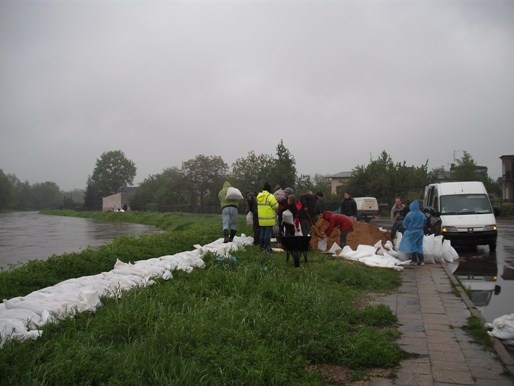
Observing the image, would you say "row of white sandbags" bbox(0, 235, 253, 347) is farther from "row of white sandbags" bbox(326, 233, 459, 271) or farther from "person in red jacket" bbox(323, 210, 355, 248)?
"person in red jacket" bbox(323, 210, 355, 248)

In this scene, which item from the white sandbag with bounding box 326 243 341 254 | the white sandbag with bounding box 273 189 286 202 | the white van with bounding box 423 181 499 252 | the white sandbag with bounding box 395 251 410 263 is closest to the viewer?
the white sandbag with bounding box 395 251 410 263

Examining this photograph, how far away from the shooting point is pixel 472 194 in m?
15.8

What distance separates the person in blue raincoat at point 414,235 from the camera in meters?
11.4

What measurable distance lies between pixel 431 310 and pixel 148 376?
4.63m

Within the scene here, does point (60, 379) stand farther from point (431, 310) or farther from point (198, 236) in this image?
point (198, 236)

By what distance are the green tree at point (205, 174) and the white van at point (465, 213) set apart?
3618cm

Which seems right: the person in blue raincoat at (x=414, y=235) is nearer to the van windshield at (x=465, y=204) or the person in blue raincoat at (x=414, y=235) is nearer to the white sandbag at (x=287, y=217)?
the white sandbag at (x=287, y=217)

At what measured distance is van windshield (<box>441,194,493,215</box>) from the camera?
1534cm

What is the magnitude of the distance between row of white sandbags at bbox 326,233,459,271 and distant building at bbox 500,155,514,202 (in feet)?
171

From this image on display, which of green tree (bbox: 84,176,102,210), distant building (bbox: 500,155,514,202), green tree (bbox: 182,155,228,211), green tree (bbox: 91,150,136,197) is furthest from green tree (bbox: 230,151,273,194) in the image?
green tree (bbox: 91,150,136,197)

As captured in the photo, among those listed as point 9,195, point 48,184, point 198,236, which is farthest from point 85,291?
point 48,184

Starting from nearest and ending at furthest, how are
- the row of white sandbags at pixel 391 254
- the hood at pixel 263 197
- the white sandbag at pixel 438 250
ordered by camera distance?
the row of white sandbags at pixel 391 254 < the hood at pixel 263 197 < the white sandbag at pixel 438 250

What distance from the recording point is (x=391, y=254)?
39.2ft

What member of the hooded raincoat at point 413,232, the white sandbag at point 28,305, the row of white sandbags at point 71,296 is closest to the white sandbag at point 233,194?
the row of white sandbags at point 71,296
